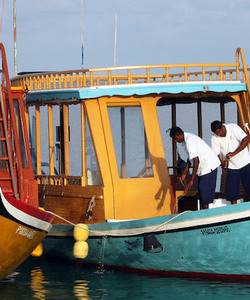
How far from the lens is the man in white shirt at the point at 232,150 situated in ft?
40.6

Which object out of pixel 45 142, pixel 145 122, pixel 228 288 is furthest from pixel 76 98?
pixel 228 288

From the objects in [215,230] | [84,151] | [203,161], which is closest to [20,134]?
[84,151]

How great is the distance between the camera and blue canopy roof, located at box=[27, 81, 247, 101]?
12719 millimetres

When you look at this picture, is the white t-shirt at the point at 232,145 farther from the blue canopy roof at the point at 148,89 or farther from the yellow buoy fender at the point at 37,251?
the yellow buoy fender at the point at 37,251

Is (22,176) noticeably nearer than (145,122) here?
Yes

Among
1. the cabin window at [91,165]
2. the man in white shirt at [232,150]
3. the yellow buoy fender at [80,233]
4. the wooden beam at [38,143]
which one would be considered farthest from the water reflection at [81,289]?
the wooden beam at [38,143]

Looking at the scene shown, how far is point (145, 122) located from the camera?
13.1 m

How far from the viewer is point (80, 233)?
1230cm

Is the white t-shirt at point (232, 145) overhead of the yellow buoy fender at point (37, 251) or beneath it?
overhead

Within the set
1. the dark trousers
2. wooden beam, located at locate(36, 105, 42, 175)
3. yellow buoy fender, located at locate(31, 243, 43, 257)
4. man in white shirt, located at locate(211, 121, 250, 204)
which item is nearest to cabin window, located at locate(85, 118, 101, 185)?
yellow buoy fender, located at locate(31, 243, 43, 257)

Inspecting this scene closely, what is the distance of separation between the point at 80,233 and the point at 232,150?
104 inches

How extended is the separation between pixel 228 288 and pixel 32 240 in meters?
2.81

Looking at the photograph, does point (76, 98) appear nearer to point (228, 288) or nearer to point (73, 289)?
point (73, 289)

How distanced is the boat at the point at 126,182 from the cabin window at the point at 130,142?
16mm
